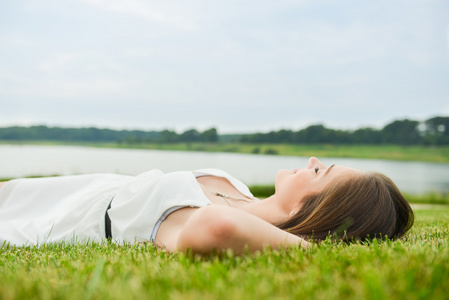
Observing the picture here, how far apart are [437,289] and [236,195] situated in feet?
8.97

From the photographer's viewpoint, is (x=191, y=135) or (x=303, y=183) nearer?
(x=303, y=183)

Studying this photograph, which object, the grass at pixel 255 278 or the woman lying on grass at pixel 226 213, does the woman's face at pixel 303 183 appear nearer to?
the woman lying on grass at pixel 226 213

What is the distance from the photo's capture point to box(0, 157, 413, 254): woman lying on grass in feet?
6.35

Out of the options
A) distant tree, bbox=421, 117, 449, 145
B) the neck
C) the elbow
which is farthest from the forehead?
distant tree, bbox=421, 117, 449, 145

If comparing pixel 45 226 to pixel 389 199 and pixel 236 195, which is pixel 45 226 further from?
pixel 389 199

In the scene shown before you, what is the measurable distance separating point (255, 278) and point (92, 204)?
9.15ft

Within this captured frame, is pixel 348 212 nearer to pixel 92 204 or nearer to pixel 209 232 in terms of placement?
pixel 209 232

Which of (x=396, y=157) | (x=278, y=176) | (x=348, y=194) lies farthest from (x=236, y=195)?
(x=396, y=157)

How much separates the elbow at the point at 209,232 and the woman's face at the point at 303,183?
4.14 ft

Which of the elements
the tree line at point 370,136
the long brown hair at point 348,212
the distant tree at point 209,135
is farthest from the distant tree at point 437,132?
the long brown hair at point 348,212

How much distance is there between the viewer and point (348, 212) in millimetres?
2885

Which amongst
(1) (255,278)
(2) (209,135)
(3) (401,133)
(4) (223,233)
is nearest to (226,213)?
(4) (223,233)

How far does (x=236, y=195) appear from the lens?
12.8 ft

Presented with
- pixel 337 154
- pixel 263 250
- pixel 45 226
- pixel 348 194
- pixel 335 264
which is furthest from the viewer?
pixel 337 154
